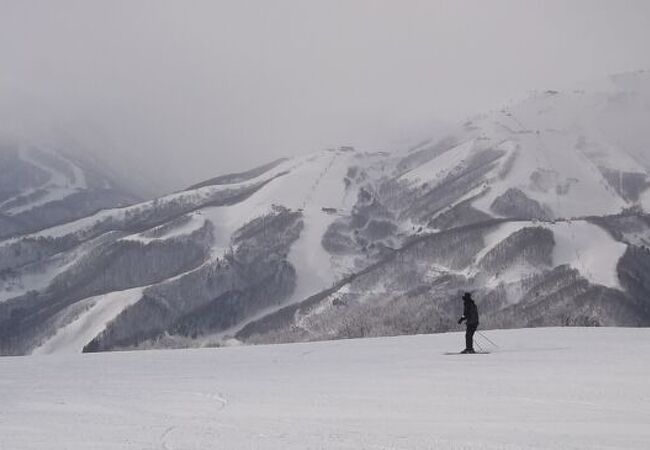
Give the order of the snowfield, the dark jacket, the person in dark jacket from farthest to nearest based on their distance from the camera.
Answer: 1. the dark jacket
2. the person in dark jacket
3. the snowfield

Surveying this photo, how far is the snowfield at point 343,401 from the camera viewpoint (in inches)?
545

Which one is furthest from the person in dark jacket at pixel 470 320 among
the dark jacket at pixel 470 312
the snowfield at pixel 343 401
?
the snowfield at pixel 343 401

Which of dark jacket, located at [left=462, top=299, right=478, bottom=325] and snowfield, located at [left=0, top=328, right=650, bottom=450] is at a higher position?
dark jacket, located at [left=462, top=299, right=478, bottom=325]

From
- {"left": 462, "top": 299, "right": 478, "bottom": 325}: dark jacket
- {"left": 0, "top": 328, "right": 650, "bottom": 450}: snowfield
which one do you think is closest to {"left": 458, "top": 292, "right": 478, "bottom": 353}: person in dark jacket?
{"left": 462, "top": 299, "right": 478, "bottom": 325}: dark jacket

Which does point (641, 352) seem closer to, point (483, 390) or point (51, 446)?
point (483, 390)

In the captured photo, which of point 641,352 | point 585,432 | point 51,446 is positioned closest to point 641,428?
point 585,432

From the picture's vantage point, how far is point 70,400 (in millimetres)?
19578

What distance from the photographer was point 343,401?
18.8 metres

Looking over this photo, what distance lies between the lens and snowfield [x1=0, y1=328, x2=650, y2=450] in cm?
1384

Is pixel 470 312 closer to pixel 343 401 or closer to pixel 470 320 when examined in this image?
pixel 470 320

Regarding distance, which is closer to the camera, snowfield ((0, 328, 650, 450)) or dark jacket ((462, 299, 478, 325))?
snowfield ((0, 328, 650, 450))

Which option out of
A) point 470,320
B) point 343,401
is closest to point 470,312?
point 470,320

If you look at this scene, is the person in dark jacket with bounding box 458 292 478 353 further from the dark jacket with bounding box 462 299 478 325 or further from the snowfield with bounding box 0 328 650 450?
the snowfield with bounding box 0 328 650 450

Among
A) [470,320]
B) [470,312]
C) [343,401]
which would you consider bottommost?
[343,401]
